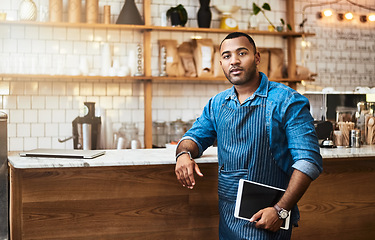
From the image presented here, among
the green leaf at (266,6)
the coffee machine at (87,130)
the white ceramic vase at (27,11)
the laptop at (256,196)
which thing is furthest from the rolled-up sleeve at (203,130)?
the green leaf at (266,6)

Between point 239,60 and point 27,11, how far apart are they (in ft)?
9.28

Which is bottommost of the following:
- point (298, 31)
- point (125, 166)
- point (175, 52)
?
point (125, 166)

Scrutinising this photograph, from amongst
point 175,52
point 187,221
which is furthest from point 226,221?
point 175,52

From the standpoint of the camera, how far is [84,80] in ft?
14.0

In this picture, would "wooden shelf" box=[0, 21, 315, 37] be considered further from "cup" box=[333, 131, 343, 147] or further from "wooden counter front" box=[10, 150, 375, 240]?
"wooden counter front" box=[10, 150, 375, 240]

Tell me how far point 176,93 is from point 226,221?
2.76m

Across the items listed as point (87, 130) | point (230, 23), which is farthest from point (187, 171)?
point (230, 23)

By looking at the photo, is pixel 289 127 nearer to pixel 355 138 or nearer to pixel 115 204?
pixel 115 204

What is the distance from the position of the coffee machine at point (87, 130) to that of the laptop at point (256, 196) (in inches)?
93.5

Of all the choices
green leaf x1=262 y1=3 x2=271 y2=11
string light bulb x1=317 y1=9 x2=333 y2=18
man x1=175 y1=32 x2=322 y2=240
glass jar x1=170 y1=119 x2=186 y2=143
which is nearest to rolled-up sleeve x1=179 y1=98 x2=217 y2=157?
man x1=175 y1=32 x2=322 y2=240

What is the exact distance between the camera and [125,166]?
224cm

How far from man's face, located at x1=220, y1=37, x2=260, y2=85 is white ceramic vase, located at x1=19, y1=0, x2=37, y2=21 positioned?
8.89 ft

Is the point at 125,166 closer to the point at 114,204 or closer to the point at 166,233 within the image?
the point at 114,204

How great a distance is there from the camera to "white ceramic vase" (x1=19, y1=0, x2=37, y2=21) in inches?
154
